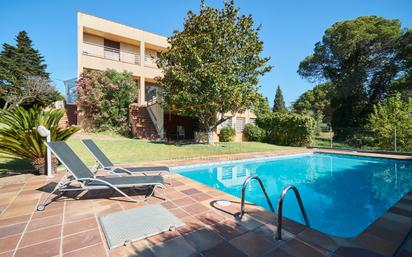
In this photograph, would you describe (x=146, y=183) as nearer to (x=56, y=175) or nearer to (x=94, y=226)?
(x=94, y=226)

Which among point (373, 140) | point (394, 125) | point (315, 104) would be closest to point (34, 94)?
point (373, 140)

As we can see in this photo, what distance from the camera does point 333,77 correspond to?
23.2 m

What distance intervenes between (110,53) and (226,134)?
13.6 meters

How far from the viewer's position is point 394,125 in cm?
1325

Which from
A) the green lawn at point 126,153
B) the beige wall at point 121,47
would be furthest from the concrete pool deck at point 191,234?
the beige wall at point 121,47

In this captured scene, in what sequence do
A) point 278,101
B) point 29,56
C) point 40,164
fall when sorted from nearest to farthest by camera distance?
1. point 40,164
2. point 29,56
3. point 278,101

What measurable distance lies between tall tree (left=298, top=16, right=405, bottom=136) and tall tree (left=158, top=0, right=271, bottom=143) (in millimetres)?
11386

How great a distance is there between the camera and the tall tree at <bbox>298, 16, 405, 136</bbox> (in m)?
19.3

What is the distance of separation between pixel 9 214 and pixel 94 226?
179 cm

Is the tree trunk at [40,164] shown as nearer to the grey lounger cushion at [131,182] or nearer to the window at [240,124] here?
the grey lounger cushion at [131,182]

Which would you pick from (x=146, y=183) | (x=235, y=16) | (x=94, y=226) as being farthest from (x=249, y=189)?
(x=235, y=16)

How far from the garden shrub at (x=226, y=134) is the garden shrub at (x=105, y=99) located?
8259mm

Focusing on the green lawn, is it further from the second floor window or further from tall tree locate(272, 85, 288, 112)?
tall tree locate(272, 85, 288, 112)

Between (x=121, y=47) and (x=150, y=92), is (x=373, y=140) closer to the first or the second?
(x=150, y=92)
